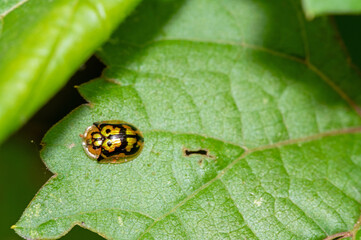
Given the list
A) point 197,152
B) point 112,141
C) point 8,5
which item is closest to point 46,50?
point 8,5

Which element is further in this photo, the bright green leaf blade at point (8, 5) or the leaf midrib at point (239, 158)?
the leaf midrib at point (239, 158)

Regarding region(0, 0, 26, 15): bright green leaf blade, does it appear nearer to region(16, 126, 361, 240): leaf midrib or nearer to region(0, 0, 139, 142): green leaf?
region(0, 0, 139, 142): green leaf

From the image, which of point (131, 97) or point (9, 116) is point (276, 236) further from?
point (9, 116)

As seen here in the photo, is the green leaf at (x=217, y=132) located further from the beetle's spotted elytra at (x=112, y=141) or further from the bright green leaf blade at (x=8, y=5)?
the bright green leaf blade at (x=8, y=5)

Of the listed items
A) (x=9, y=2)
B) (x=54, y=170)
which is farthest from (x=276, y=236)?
(x=9, y=2)

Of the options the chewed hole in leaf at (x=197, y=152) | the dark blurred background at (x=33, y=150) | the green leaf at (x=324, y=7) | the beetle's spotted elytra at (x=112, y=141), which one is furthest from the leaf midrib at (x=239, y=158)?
the green leaf at (x=324, y=7)

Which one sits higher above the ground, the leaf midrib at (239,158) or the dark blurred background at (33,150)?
the dark blurred background at (33,150)

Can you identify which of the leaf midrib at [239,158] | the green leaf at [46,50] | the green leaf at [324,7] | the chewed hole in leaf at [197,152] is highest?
the green leaf at [46,50]
